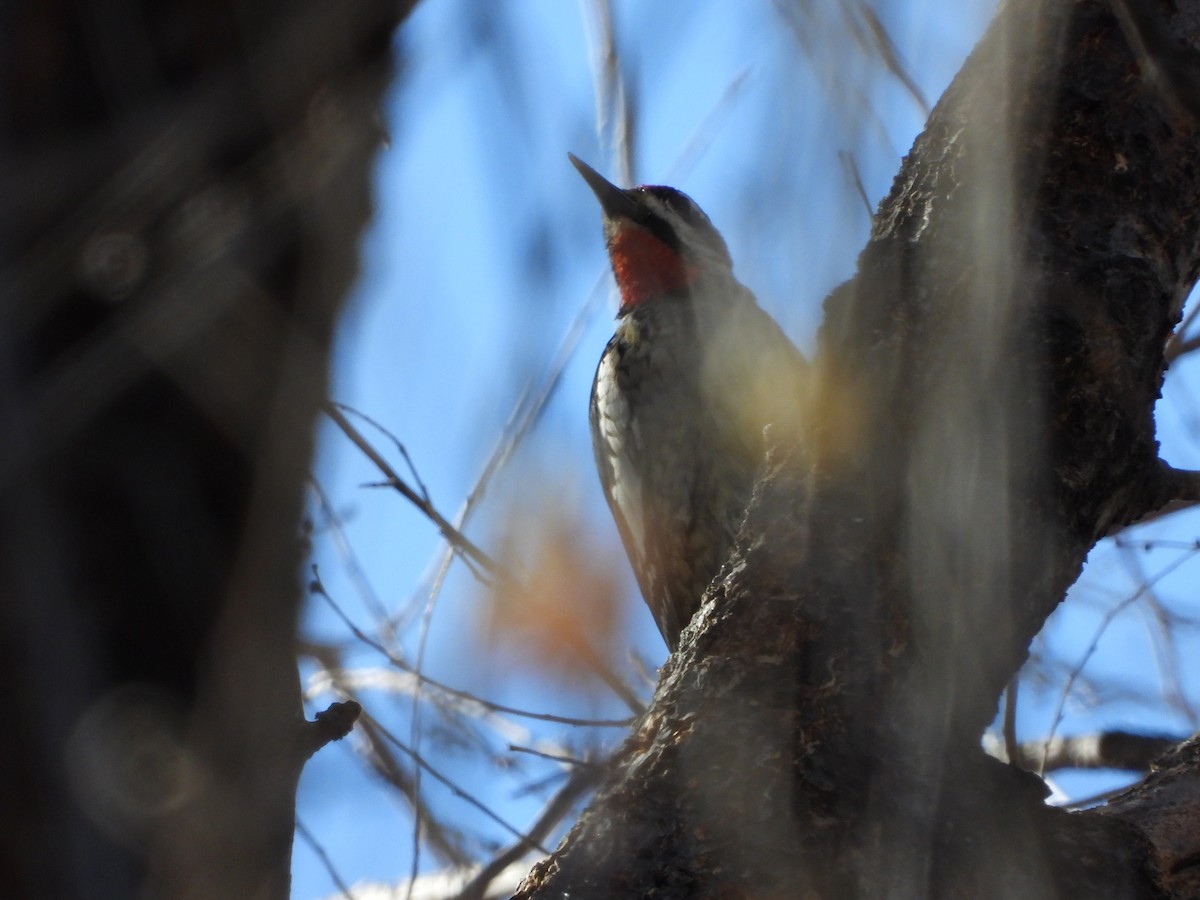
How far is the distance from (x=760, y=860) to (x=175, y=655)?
2.34ft

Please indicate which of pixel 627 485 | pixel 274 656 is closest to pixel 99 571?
pixel 274 656

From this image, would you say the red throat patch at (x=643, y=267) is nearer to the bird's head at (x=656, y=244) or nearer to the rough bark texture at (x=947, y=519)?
the bird's head at (x=656, y=244)

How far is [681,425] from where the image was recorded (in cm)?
338

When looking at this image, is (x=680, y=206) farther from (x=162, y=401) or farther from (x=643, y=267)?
(x=162, y=401)

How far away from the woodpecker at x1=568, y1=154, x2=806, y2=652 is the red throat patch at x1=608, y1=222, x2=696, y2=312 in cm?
2

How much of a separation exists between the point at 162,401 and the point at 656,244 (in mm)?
2670

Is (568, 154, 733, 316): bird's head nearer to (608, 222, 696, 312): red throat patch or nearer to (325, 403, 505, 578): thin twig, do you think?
(608, 222, 696, 312): red throat patch

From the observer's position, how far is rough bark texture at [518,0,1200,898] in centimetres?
130

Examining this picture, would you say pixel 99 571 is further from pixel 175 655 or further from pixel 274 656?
pixel 274 656

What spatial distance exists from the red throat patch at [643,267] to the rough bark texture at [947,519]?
2282 mm

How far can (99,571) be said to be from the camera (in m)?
1.48

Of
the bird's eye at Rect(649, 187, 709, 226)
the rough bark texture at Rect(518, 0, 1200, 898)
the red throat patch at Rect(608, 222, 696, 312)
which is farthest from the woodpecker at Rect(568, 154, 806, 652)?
the rough bark texture at Rect(518, 0, 1200, 898)

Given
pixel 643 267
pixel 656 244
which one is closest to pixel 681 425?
pixel 643 267

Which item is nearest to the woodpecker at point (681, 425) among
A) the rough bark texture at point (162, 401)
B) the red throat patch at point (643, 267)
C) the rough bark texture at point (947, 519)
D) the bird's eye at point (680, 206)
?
the red throat patch at point (643, 267)
